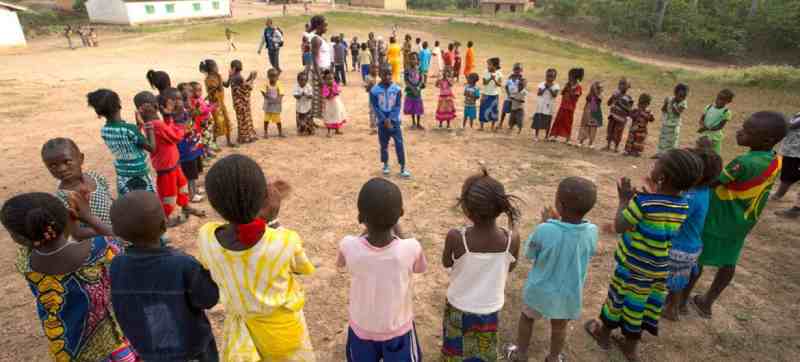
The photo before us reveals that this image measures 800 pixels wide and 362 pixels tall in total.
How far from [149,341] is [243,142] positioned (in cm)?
650

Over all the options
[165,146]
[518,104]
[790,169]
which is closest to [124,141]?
[165,146]

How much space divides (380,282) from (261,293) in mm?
590

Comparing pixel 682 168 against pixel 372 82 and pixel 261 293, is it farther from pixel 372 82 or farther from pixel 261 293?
pixel 372 82

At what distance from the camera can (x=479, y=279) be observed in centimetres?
238

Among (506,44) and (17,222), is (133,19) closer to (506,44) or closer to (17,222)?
(506,44)

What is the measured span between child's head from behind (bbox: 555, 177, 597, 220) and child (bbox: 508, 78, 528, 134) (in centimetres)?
654

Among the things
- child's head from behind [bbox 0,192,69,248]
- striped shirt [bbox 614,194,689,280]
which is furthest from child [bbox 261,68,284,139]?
striped shirt [bbox 614,194,689,280]

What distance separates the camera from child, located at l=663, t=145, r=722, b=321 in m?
2.94

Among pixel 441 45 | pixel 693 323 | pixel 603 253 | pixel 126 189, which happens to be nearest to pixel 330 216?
pixel 126 189

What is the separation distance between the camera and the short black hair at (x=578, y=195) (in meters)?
2.43

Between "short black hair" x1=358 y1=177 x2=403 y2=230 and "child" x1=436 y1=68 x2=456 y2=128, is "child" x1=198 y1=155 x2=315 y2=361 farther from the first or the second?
"child" x1=436 y1=68 x2=456 y2=128

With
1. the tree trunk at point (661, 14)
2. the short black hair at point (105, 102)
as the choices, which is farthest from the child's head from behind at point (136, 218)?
the tree trunk at point (661, 14)

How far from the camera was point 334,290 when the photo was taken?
12.8 ft

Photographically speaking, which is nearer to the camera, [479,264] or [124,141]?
[479,264]
